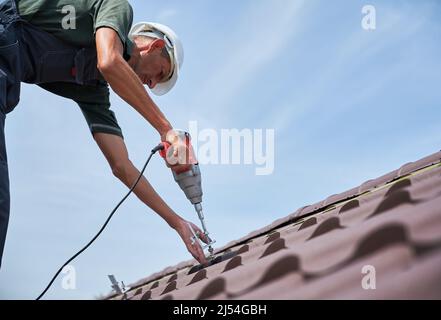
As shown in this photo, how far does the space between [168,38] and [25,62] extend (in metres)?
0.94

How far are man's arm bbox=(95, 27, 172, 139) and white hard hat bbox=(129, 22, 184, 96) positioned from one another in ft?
2.34

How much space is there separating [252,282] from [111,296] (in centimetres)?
263

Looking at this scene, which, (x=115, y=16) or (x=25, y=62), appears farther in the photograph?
(x=25, y=62)

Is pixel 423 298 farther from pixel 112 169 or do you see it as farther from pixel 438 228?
pixel 112 169

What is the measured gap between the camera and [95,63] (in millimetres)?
2572

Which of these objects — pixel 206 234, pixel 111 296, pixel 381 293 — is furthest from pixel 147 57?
pixel 381 293

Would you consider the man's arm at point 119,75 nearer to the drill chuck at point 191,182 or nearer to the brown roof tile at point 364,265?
the drill chuck at point 191,182

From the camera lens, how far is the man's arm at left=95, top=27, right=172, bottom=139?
2.08 meters

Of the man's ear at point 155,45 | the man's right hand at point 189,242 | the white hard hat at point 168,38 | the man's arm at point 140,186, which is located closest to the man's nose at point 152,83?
the white hard hat at point 168,38

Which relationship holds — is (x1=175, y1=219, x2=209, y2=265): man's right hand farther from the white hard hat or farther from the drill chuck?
the white hard hat

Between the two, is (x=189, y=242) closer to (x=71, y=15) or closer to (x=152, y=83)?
(x=152, y=83)

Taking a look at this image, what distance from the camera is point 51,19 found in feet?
7.68
